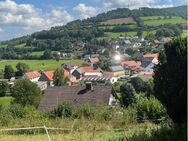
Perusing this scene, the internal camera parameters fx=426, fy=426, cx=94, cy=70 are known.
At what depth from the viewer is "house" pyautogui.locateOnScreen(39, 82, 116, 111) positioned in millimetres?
28797

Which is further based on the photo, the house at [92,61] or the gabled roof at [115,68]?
the house at [92,61]

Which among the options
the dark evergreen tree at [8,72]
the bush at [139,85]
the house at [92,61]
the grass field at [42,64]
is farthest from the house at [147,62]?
the bush at [139,85]

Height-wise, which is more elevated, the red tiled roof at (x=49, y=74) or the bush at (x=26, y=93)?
the bush at (x=26, y=93)

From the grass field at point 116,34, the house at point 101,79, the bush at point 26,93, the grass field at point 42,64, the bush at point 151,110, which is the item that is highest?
the bush at point 151,110

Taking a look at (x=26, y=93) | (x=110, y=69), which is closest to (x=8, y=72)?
(x=110, y=69)

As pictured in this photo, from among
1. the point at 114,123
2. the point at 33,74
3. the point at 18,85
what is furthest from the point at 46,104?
the point at 33,74

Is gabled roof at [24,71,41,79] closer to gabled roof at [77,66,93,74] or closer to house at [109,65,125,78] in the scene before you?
→ gabled roof at [77,66,93,74]

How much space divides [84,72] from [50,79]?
1508cm

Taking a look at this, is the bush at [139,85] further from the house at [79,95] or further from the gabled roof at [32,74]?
the house at [79,95]

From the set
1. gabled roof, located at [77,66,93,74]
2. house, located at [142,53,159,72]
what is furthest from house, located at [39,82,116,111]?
gabled roof, located at [77,66,93,74]

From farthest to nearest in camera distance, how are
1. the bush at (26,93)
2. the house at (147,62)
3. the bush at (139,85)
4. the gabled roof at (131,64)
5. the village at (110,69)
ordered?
the gabled roof at (131,64) < the house at (147,62) < the village at (110,69) < the bush at (139,85) < the bush at (26,93)

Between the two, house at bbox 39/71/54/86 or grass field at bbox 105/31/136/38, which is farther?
grass field at bbox 105/31/136/38

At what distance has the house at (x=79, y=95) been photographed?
28.8m

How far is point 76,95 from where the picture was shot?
98.7 ft
